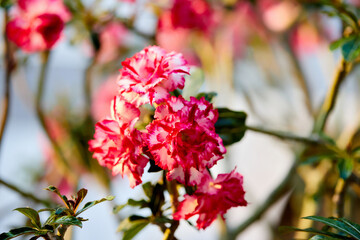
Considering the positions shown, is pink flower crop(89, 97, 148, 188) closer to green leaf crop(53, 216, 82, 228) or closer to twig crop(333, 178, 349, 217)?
green leaf crop(53, 216, 82, 228)

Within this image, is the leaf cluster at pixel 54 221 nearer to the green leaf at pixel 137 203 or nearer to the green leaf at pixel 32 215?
the green leaf at pixel 32 215

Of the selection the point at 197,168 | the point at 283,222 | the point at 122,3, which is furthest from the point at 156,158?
the point at 283,222

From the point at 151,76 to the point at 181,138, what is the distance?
0.09 metres

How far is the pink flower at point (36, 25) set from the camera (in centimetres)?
97

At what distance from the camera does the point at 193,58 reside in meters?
2.04

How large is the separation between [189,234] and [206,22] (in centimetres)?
114

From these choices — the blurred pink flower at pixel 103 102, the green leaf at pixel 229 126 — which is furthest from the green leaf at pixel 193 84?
the blurred pink flower at pixel 103 102

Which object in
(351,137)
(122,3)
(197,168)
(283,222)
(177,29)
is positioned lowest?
(283,222)

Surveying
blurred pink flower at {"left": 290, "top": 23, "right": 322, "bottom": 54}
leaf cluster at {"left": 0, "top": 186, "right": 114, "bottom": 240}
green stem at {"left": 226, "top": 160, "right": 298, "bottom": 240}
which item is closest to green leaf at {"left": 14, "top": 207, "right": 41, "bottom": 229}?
leaf cluster at {"left": 0, "top": 186, "right": 114, "bottom": 240}

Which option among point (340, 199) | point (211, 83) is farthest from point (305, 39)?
point (340, 199)

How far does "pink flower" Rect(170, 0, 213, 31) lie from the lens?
1.27m

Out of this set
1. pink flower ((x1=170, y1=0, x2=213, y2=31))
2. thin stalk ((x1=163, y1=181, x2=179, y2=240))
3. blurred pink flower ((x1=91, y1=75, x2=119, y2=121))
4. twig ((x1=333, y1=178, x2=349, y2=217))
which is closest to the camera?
thin stalk ((x1=163, y1=181, x2=179, y2=240))

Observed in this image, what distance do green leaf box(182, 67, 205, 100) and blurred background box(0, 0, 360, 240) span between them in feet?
1.89

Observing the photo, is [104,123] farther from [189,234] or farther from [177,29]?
[189,234]
